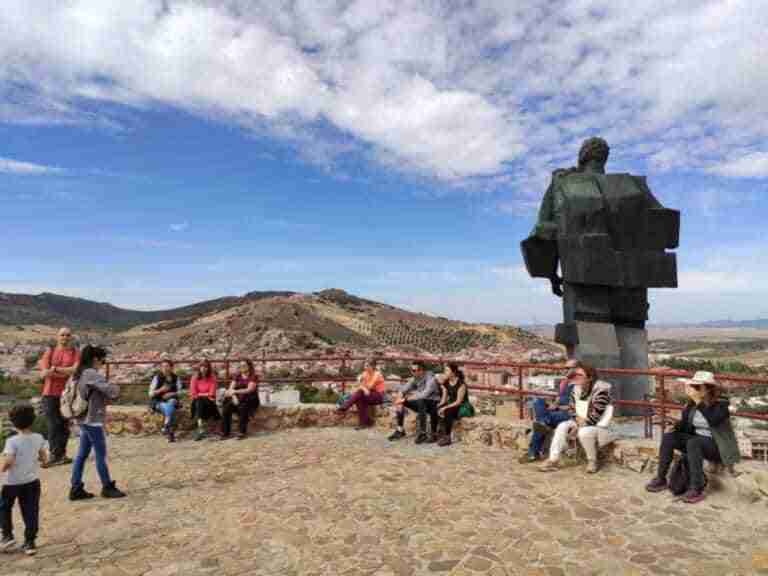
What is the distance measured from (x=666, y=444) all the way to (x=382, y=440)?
4.15m

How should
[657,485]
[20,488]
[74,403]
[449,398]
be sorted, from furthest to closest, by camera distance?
1. [449,398]
2. [74,403]
3. [657,485]
4. [20,488]

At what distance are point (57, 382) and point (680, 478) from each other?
778 cm

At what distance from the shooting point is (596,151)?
9938 millimetres

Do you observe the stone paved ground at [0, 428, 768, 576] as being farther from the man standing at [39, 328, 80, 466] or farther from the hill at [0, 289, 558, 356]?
the hill at [0, 289, 558, 356]

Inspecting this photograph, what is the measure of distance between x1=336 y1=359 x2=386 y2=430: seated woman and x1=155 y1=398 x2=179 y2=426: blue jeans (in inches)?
110

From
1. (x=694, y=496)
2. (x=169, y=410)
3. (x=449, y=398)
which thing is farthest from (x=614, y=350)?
(x=169, y=410)

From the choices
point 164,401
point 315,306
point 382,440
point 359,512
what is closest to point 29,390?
point 164,401

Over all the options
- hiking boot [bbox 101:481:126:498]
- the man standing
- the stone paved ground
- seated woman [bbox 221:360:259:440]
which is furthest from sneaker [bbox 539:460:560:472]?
the man standing

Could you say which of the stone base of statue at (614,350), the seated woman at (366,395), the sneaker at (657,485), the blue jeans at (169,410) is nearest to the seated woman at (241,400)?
the blue jeans at (169,410)

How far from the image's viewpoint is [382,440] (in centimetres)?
848

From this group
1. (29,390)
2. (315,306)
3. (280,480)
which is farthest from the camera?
(315,306)

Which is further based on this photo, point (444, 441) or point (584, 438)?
point (444, 441)

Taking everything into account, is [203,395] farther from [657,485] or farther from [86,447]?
[657,485]

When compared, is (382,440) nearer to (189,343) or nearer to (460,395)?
(460,395)
